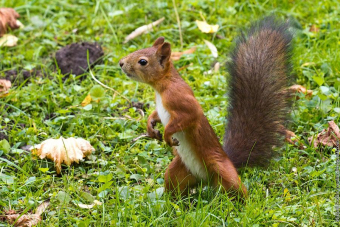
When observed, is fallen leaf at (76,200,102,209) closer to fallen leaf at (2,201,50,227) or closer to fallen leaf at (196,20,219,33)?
fallen leaf at (2,201,50,227)

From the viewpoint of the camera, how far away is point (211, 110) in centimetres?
349

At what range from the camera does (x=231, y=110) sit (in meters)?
2.91

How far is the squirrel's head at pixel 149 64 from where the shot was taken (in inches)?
105

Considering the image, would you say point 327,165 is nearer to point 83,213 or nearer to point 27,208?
point 83,213

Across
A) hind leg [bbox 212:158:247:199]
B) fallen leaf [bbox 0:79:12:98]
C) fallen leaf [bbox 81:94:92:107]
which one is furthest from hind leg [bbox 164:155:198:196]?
fallen leaf [bbox 0:79:12:98]

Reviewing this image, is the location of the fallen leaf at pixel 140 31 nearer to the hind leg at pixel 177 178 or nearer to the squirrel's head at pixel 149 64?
the squirrel's head at pixel 149 64

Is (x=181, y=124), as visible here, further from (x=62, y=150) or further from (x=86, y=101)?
(x=86, y=101)

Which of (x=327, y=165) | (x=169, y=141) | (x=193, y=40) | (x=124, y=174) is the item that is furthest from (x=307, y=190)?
(x=193, y=40)

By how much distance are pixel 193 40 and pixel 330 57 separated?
108 centimetres

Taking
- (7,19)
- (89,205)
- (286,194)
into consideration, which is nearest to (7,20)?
(7,19)

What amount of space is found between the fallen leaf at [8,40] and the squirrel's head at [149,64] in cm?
181

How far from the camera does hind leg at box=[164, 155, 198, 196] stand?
8.86ft

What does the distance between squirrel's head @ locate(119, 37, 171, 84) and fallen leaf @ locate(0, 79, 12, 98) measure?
1.13 m

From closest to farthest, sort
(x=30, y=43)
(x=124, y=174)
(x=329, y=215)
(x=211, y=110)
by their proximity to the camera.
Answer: (x=329, y=215) → (x=124, y=174) → (x=211, y=110) → (x=30, y=43)
